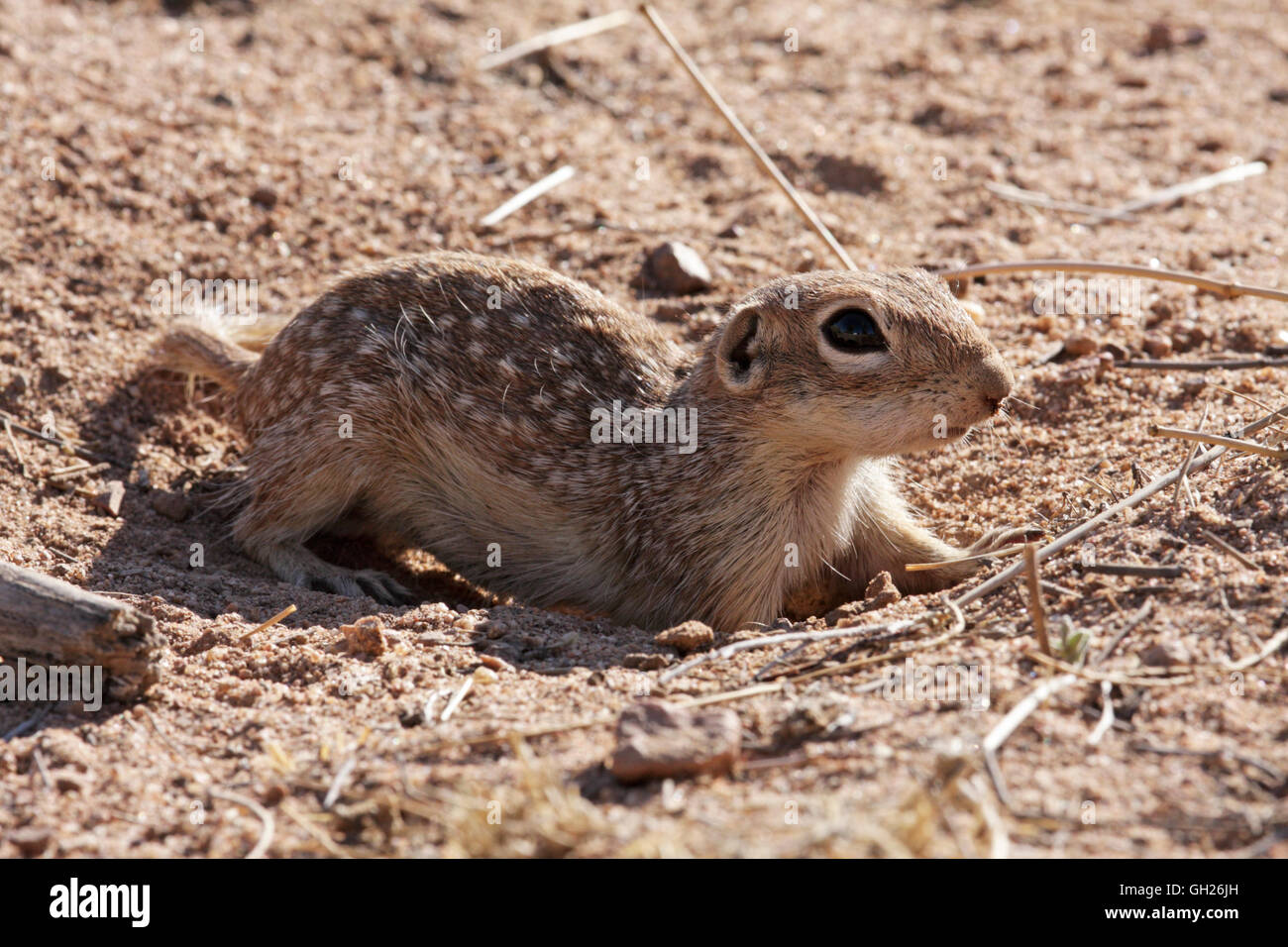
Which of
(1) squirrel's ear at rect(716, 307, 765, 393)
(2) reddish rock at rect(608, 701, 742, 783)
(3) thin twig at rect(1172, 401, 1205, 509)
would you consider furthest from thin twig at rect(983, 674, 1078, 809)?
(1) squirrel's ear at rect(716, 307, 765, 393)

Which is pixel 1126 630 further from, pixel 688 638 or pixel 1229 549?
pixel 688 638

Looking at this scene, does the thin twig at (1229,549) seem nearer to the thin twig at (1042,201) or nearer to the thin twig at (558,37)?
the thin twig at (1042,201)

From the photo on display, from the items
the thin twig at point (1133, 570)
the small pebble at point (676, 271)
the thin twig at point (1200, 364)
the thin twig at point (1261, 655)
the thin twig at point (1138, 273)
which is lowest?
the thin twig at point (1261, 655)

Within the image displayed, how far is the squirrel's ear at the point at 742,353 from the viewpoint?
18.3 feet

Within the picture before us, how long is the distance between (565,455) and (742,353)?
3.47ft

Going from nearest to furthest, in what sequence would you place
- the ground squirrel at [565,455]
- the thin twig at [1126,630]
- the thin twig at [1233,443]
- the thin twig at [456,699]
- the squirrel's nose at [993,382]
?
the thin twig at [1126,630]
the thin twig at [456,699]
the thin twig at [1233,443]
the squirrel's nose at [993,382]
the ground squirrel at [565,455]

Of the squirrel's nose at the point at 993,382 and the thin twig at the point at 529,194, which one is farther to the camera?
the thin twig at the point at 529,194

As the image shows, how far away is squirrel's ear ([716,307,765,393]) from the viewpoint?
5578 mm

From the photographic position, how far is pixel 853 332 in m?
5.28

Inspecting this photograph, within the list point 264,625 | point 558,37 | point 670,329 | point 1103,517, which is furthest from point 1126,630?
point 558,37

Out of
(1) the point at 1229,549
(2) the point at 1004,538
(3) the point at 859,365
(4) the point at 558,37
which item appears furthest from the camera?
(4) the point at 558,37

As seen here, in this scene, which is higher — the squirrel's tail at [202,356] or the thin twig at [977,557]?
the squirrel's tail at [202,356]

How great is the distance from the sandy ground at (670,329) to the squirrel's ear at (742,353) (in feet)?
4.18

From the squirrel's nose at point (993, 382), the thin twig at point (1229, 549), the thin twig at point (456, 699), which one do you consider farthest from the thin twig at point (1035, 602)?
the thin twig at point (456, 699)
